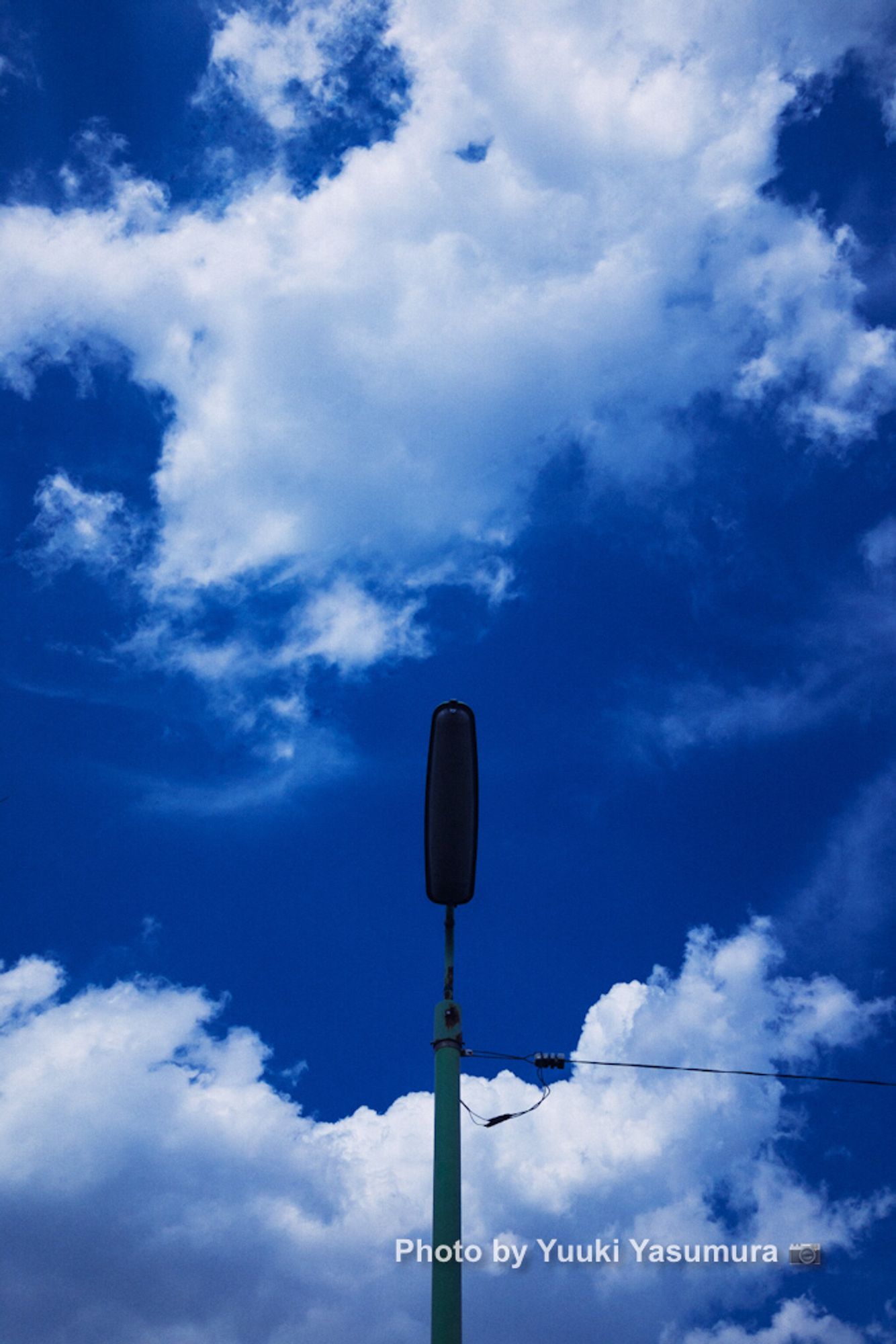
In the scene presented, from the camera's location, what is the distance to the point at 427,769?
21.1 ft

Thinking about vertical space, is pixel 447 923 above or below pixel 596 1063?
above

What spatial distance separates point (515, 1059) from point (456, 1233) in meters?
1.80

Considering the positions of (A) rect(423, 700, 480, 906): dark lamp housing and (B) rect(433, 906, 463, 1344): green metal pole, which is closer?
(B) rect(433, 906, 463, 1344): green metal pole

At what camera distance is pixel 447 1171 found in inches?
202

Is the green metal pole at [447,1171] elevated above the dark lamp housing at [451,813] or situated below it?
below

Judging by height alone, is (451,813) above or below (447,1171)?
above

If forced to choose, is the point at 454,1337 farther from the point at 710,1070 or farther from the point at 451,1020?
the point at 710,1070

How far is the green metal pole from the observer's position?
4.81 metres

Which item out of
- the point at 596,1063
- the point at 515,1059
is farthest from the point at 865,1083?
the point at 515,1059

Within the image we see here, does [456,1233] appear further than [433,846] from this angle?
No

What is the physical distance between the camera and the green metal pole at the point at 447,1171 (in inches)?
189

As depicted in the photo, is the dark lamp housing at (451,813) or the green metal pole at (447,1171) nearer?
the green metal pole at (447,1171)

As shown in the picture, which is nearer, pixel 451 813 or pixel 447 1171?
pixel 447 1171

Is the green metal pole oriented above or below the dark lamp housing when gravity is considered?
below
